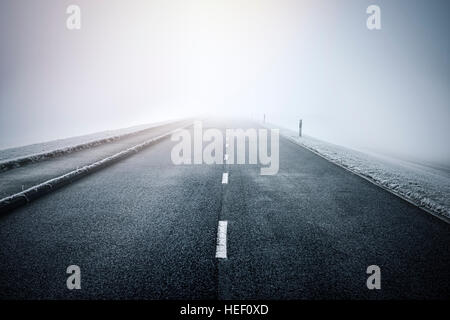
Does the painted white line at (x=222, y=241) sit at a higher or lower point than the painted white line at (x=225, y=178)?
lower

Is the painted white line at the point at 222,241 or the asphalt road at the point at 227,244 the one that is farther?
the painted white line at the point at 222,241

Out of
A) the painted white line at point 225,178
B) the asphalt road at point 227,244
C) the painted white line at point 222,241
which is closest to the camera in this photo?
the asphalt road at point 227,244

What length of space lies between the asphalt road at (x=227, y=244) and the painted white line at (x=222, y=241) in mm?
71

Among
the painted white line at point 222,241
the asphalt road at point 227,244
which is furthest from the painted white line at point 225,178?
the painted white line at point 222,241

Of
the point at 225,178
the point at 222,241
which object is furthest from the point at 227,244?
the point at 225,178

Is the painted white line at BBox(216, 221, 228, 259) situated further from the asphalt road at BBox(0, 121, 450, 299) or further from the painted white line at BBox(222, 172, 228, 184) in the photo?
the painted white line at BBox(222, 172, 228, 184)

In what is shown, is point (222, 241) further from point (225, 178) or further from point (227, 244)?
point (225, 178)

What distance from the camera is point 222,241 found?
3.67 m

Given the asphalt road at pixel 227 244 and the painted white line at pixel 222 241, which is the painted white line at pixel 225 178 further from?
the painted white line at pixel 222 241

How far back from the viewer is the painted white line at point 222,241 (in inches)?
130
